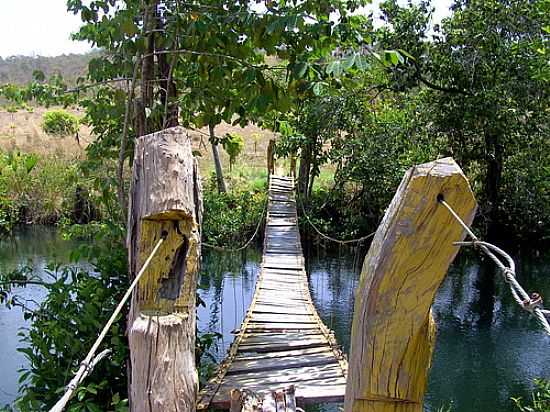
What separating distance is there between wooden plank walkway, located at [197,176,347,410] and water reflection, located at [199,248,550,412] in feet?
2.68

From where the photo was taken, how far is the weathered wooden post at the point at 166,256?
4.86 feet

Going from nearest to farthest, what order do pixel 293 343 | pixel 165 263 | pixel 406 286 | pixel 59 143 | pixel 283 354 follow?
pixel 406 286, pixel 165 263, pixel 283 354, pixel 293 343, pixel 59 143

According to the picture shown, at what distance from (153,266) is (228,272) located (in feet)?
22.1

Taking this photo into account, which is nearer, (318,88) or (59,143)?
(318,88)

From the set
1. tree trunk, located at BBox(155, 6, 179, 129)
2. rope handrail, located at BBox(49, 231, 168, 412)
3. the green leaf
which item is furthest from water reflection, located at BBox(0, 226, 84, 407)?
rope handrail, located at BBox(49, 231, 168, 412)

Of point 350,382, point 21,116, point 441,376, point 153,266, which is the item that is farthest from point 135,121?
point 21,116

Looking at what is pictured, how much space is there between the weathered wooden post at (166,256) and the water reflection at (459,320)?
10.1 ft

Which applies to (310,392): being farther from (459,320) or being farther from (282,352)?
(459,320)

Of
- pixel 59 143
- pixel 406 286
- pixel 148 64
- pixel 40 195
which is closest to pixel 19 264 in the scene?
pixel 40 195

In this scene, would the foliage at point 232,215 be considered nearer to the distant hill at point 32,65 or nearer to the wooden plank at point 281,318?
the wooden plank at point 281,318

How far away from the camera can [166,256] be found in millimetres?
1730

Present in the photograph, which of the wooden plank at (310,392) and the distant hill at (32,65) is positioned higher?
the distant hill at (32,65)

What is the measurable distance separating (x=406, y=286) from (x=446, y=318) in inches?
239

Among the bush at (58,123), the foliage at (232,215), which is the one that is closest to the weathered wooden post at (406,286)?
the foliage at (232,215)
